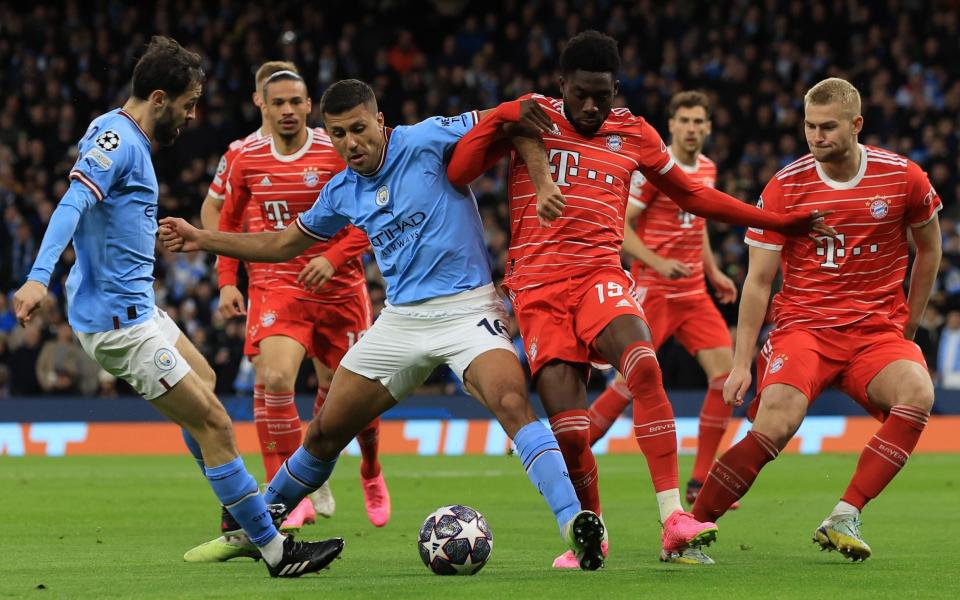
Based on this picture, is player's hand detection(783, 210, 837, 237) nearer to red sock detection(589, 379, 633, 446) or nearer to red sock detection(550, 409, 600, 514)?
red sock detection(550, 409, 600, 514)

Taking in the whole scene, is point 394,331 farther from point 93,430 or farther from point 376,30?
point 376,30

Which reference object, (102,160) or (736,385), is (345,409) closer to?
(102,160)

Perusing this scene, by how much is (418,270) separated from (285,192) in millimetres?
2463

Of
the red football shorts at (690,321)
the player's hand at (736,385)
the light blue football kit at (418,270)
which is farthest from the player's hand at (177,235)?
the red football shorts at (690,321)

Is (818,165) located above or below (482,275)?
above

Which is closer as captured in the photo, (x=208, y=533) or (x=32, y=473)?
(x=208, y=533)

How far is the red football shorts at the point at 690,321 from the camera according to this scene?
1130 cm

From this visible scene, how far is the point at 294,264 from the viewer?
9523 millimetres

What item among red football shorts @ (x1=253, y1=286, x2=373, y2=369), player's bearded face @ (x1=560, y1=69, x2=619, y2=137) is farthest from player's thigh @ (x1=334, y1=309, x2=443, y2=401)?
red football shorts @ (x1=253, y1=286, x2=373, y2=369)

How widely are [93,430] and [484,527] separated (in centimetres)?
1175

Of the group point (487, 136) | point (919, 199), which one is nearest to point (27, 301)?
point (487, 136)

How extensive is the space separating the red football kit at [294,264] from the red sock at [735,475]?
3.13 metres

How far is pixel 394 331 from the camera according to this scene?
7066 millimetres

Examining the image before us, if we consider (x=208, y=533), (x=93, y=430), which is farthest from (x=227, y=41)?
(x=208, y=533)
